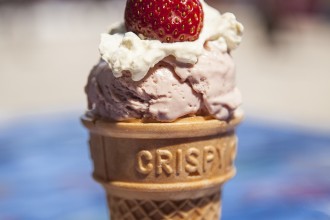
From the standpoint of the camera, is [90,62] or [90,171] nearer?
[90,171]

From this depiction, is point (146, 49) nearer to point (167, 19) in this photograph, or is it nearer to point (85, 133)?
point (167, 19)

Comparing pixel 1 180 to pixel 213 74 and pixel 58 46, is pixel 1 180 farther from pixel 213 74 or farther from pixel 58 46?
pixel 58 46

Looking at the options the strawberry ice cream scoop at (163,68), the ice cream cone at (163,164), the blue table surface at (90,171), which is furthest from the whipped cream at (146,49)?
the blue table surface at (90,171)

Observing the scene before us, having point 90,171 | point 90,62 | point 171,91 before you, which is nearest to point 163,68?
point 171,91

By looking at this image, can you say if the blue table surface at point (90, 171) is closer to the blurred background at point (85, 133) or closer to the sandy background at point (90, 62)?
the blurred background at point (85, 133)

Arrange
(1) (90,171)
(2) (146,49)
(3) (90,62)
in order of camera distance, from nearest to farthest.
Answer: (2) (146,49)
(1) (90,171)
(3) (90,62)

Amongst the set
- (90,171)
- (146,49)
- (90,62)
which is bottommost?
(90,171)
